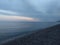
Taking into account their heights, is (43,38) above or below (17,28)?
below

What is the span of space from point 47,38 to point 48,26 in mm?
215

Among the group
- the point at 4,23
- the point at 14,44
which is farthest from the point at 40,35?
the point at 4,23

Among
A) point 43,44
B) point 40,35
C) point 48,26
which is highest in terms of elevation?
point 48,26

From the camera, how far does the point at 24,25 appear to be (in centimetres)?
227

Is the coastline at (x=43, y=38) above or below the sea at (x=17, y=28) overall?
below

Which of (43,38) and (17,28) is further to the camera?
(43,38)

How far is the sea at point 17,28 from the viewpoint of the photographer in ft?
7.22

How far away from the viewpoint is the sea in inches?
86.6

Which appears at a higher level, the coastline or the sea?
the sea

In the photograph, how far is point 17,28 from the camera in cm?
227

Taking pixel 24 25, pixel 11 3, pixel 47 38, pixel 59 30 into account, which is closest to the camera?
pixel 11 3

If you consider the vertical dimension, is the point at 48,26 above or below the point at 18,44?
above

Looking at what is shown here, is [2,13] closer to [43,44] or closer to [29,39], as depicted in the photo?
[29,39]

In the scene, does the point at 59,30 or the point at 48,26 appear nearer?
the point at 48,26
